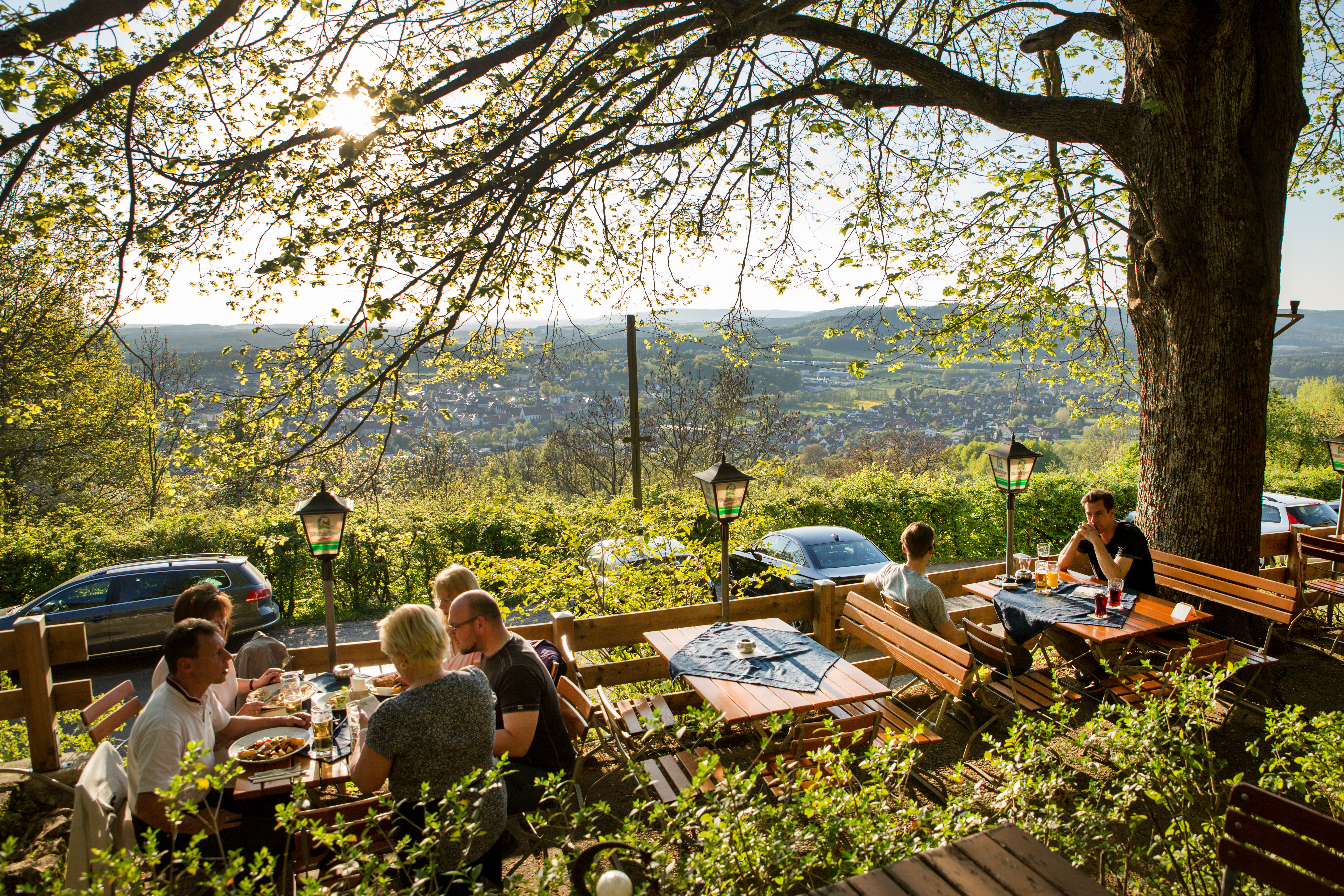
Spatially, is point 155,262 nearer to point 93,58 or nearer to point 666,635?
point 93,58

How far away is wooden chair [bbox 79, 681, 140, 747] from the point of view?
3.45 metres

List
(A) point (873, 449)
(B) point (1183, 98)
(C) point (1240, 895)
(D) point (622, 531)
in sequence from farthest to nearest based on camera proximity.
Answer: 1. (A) point (873, 449)
2. (D) point (622, 531)
3. (B) point (1183, 98)
4. (C) point (1240, 895)

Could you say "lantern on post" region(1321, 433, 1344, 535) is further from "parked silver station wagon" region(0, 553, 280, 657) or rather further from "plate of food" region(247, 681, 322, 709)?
"parked silver station wagon" region(0, 553, 280, 657)

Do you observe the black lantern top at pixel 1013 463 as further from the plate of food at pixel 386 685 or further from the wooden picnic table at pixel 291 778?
the wooden picnic table at pixel 291 778

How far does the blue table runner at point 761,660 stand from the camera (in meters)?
3.84

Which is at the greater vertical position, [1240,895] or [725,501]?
[725,501]

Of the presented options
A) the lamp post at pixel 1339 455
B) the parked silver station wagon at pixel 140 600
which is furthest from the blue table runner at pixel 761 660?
the parked silver station wagon at pixel 140 600

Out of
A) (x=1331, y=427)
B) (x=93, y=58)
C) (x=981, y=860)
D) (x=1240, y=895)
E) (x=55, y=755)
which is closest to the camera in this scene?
(x=981, y=860)

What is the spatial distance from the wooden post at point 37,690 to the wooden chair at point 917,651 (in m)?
4.64

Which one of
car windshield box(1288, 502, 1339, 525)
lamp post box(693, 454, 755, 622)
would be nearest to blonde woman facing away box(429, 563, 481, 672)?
lamp post box(693, 454, 755, 622)

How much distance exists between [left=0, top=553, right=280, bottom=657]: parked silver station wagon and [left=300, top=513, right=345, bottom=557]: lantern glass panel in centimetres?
617

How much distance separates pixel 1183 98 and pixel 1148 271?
4.07 ft

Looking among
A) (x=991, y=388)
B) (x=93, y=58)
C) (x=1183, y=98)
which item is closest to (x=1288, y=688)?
(x=1183, y=98)

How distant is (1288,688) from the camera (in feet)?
17.7
